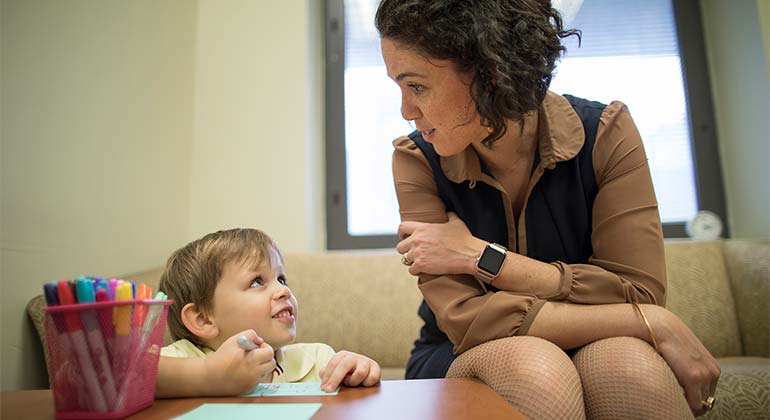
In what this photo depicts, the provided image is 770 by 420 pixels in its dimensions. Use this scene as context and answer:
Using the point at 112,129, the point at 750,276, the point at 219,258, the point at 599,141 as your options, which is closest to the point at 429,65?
the point at 599,141

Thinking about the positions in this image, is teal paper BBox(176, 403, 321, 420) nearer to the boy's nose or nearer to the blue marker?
the blue marker

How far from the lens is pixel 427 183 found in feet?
3.55

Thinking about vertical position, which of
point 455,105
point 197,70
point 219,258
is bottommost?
point 219,258

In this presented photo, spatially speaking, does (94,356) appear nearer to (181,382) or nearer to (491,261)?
(181,382)

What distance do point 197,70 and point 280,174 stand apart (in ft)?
1.98

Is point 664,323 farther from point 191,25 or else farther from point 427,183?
point 191,25

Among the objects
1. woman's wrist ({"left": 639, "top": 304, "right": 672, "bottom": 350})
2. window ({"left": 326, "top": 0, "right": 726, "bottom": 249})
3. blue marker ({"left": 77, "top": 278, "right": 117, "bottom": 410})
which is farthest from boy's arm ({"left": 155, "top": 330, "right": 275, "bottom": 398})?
window ({"left": 326, "top": 0, "right": 726, "bottom": 249})

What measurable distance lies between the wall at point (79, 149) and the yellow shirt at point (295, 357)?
0.51 m

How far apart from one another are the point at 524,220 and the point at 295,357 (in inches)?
20.6

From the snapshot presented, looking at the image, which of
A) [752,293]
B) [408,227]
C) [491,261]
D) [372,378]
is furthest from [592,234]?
[752,293]

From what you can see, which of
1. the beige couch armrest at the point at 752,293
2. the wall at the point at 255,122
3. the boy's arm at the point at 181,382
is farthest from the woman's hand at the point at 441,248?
the beige couch armrest at the point at 752,293

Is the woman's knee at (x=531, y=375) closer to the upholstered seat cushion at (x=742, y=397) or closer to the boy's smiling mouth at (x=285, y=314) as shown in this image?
the boy's smiling mouth at (x=285, y=314)

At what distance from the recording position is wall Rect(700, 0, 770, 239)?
2.21 metres

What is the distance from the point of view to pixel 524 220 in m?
1.01
